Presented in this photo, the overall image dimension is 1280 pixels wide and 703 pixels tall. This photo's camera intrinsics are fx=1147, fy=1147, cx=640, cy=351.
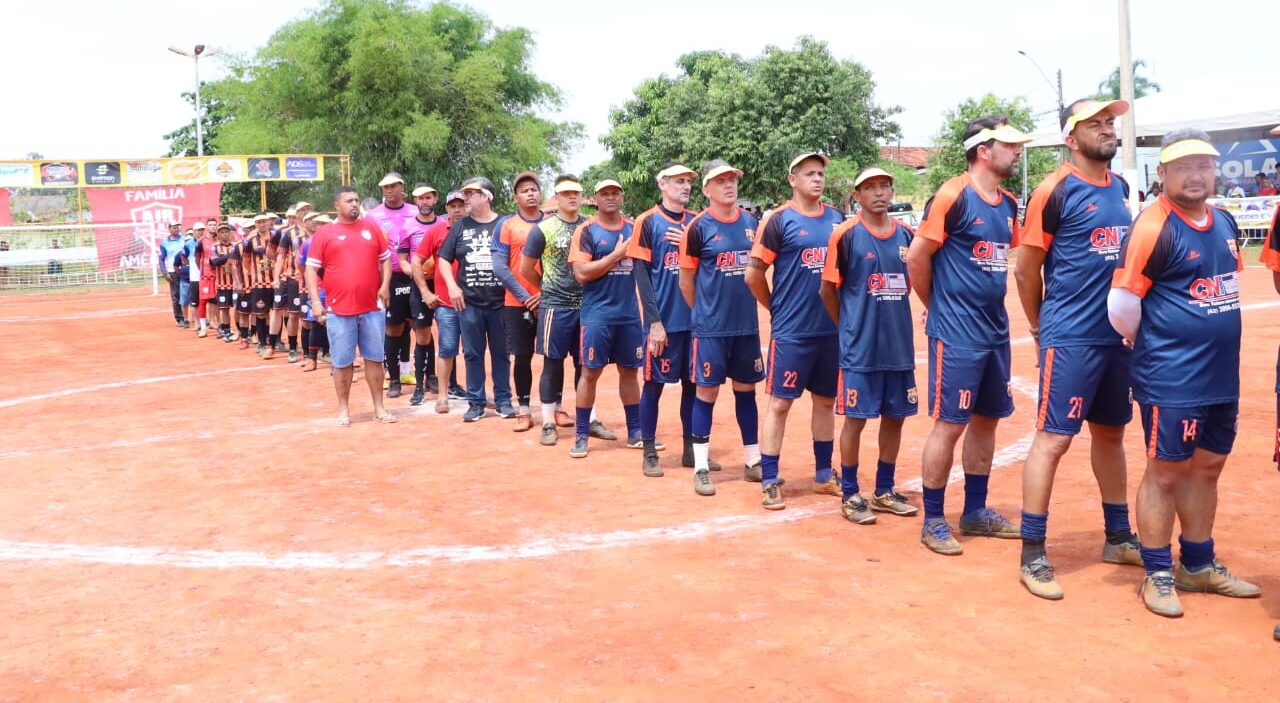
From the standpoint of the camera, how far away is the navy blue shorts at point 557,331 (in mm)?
10008

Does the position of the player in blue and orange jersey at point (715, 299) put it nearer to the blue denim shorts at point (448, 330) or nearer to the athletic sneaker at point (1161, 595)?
the athletic sneaker at point (1161, 595)

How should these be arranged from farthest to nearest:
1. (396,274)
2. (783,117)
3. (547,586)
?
(783,117)
(396,274)
(547,586)

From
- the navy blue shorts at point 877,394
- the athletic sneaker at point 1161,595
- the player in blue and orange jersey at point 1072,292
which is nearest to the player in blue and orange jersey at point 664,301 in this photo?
the navy blue shorts at point 877,394

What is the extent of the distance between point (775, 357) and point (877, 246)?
41.7 inches

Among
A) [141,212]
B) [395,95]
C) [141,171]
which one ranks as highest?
[395,95]

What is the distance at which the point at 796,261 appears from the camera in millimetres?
7582

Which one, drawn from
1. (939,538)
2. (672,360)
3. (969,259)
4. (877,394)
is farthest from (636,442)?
(969,259)

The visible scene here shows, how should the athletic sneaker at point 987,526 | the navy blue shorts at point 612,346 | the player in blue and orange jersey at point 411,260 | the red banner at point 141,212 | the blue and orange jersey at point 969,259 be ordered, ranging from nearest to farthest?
the blue and orange jersey at point 969,259, the athletic sneaker at point 987,526, the navy blue shorts at point 612,346, the player in blue and orange jersey at point 411,260, the red banner at point 141,212

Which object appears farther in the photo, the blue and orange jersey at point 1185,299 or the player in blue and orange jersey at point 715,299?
the player in blue and orange jersey at point 715,299

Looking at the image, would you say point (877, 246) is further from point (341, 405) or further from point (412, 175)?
point (412, 175)

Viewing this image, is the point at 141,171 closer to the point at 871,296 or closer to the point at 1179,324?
the point at 871,296

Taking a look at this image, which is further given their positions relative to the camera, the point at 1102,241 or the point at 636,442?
the point at 636,442

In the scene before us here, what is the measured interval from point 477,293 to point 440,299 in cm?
72

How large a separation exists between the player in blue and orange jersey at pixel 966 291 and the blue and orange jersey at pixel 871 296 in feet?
1.89
